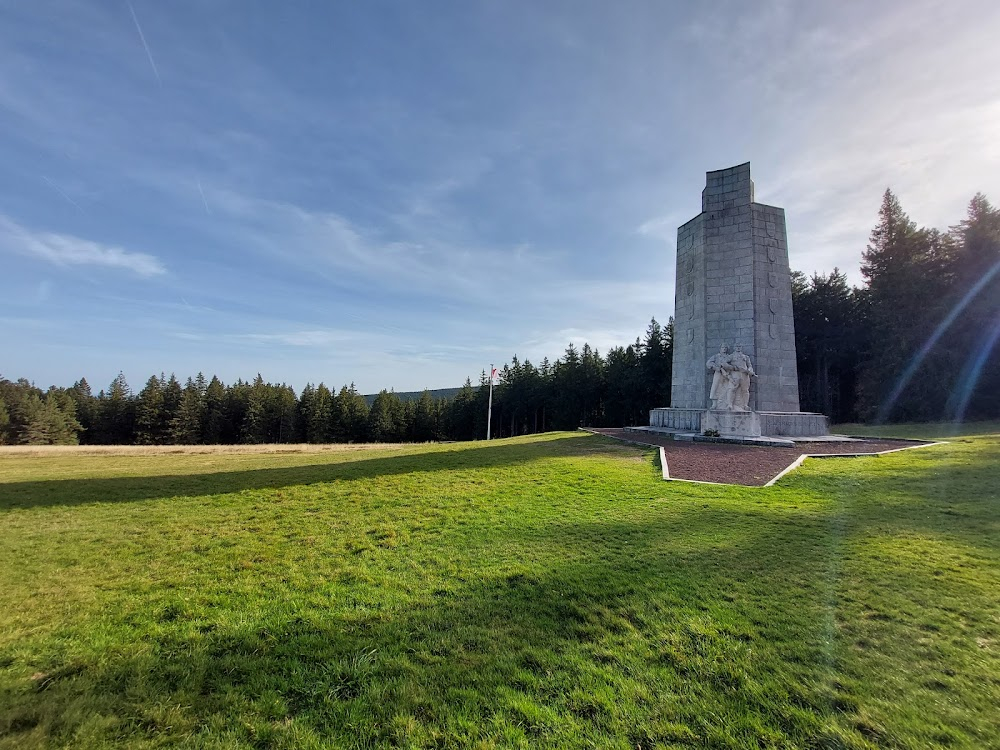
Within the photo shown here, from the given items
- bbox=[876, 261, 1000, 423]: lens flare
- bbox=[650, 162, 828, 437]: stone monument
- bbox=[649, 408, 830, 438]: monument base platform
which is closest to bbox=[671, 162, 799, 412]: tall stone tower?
bbox=[650, 162, 828, 437]: stone monument

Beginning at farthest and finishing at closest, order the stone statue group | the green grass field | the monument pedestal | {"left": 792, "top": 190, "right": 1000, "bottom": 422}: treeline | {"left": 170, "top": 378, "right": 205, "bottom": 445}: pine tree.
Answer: {"left": 170, "top": 378, "right": 205, "bottom": 445}: pine tree
{"left": 792, "top": 190, "right": 1000, "bottom": 422}: treeline
the stone statue group
the monument pedestal
the green grass field

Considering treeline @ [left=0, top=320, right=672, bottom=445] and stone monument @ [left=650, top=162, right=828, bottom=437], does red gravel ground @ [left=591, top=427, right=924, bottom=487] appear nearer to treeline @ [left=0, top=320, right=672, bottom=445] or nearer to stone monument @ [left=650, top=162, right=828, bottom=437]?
stone monument @ [left=650, top=162, right=828, bottom=437]

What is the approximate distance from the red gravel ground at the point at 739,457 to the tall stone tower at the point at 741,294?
4.80 m

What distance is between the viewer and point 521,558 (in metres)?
5.18

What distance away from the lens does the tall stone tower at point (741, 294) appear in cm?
1916

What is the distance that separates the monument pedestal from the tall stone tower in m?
3.98

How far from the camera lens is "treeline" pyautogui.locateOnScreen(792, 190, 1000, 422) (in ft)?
83.9

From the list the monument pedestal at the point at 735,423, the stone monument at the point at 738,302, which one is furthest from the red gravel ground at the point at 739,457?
the stone monument at the point at 738,302

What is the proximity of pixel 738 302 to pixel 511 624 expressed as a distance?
65.3 feet

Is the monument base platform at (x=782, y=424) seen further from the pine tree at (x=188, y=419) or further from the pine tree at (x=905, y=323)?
the pine tree at (x=188, y=419)

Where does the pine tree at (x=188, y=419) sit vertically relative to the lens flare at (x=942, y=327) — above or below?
below

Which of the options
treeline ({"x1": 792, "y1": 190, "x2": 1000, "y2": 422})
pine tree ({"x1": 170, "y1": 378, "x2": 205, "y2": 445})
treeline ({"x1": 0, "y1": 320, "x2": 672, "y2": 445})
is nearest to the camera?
treeline ({"x1": 792, "y1": 190, "x2": 1000, "y2": 422})

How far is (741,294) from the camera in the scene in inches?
768

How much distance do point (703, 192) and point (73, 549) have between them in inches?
984
